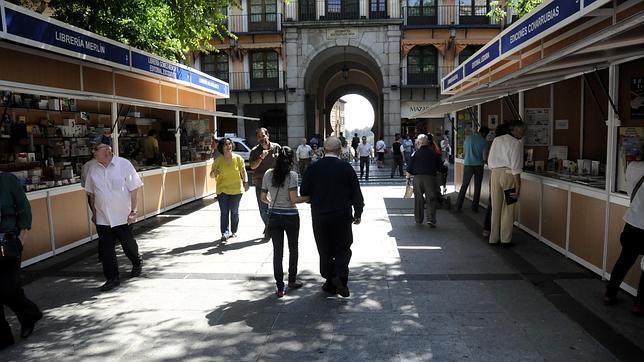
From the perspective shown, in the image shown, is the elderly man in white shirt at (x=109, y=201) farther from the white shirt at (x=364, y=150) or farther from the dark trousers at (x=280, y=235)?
the white shirt at (x=364, y=150)

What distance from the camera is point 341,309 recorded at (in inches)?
207

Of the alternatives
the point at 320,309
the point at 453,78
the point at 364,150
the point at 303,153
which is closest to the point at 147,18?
the point at 303,153

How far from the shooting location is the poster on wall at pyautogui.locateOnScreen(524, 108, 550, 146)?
9109mm

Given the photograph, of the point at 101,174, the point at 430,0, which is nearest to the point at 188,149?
the point at 101,174

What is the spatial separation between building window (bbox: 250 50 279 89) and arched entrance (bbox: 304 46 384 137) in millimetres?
2001

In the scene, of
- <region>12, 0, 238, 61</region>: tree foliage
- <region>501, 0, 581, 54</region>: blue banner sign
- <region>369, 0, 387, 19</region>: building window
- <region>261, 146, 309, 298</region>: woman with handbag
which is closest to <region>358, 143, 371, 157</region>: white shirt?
<region>12, 0, 238, 61</region>: tree foliage

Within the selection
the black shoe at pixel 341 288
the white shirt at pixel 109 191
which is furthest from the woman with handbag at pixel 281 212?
the white shirt at pixel 109 191

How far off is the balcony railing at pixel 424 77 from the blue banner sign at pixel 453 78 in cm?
1265

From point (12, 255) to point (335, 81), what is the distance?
121 feet

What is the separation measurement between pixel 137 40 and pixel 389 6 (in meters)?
17.7

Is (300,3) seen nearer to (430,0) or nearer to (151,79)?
(430,0)

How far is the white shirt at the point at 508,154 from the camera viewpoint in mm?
7488

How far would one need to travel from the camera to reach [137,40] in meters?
14.0

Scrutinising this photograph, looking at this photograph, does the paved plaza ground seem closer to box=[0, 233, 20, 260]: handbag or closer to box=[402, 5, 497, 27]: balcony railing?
box=[0, 233, 20, 260]: handbag
